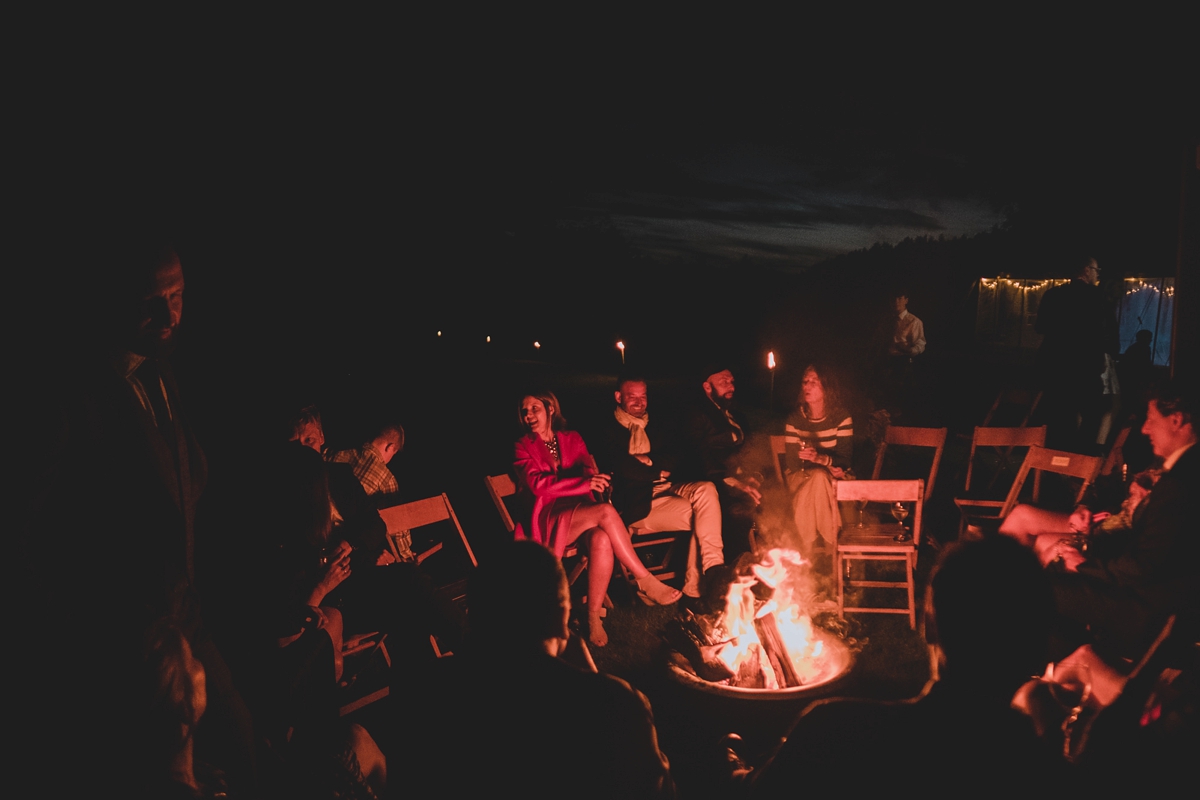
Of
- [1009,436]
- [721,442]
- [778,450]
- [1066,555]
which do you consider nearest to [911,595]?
[1066,555]

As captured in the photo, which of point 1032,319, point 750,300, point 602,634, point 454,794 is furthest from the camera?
point 750,300

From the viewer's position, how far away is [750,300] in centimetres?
2833

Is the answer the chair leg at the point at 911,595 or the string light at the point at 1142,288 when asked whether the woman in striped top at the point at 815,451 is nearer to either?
the chair leg at the point at 911,595

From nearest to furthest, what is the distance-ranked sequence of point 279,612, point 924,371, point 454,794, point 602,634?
point 454,794, point 279,612, point 602,634, point 924,371

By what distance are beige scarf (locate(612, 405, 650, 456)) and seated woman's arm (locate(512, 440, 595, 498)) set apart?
23.9 inches

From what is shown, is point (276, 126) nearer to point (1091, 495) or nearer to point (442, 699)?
point (442, 699)

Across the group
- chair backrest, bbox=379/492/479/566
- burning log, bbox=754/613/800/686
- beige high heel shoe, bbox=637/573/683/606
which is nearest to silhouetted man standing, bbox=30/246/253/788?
chair backrest, bbox=379/492/479/566

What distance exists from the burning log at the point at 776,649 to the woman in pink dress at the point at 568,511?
842 millimetres

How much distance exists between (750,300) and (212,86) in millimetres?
24917

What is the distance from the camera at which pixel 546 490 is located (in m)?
4.25

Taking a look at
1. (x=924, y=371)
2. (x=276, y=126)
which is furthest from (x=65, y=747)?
(x=924, y=371)

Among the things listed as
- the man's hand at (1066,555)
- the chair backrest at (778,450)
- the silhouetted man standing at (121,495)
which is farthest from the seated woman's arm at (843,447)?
the silhouetted man standing at (121,495)

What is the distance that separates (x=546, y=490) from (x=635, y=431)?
88cm

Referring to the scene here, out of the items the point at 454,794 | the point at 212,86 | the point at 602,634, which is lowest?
the point at 602,634
